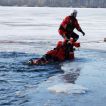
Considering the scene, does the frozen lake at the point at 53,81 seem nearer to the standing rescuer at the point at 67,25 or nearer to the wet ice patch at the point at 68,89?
the wet ice patch at the point at 68,89

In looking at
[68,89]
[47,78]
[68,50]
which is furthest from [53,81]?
[68,50]

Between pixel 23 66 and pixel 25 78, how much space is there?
180 cm

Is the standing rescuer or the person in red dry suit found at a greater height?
the standing rescuer

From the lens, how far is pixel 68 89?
849 centimetres

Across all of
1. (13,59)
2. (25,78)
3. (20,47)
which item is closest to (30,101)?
(25,78)

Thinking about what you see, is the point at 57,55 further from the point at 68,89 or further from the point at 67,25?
the point at 68,89

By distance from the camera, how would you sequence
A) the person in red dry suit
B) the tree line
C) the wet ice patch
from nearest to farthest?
the wet ice patch → the person in red dry suit → the tree line

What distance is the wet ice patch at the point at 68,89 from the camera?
8.35 metres

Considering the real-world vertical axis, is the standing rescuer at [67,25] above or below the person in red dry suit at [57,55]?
above

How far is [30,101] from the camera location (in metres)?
7.64

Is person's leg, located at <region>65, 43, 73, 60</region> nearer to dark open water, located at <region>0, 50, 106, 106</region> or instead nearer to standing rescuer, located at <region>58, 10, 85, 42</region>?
dark open water, located at <region>0, 50, 106, 106</region>

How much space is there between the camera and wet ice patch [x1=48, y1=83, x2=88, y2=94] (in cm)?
835

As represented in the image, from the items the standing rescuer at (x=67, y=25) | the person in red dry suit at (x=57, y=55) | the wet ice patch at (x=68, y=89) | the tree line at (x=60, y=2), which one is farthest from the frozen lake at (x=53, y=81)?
the tree line at (x=60, y=2)

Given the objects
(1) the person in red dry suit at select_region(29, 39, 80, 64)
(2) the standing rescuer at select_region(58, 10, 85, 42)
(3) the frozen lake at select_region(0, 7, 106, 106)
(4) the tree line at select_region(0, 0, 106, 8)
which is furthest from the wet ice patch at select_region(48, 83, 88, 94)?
(4) the tree line at select_region(0, 0, 106, 8)
